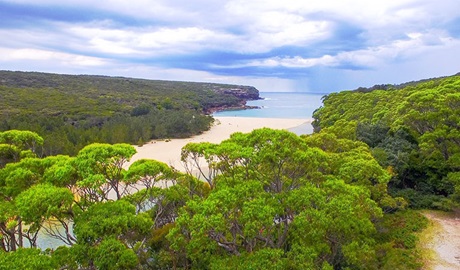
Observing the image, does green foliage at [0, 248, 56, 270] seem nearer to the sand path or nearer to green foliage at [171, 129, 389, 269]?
green foliage at [171, 129, 389, 269]

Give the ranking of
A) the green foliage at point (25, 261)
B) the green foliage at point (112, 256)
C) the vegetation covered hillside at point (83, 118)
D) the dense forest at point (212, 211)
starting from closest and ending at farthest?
the green foliage at point (25, 261), the green foliage at point (112, 256), the dense forest at point (212, 211), the vegetation covered hillside at point (83, 118)

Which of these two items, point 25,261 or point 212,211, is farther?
point 212,211

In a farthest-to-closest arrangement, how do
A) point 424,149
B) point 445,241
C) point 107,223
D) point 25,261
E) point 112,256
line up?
1. point 424,149
2. point 445,241
3. point 107,223
4. point 112,256
5. point 25,261

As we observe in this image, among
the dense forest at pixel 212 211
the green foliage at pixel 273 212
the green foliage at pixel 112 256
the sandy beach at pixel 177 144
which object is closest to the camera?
the green foliage at pixel 112 256

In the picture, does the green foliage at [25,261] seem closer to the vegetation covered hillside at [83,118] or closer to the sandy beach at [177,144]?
the sandy beach at [177,144]

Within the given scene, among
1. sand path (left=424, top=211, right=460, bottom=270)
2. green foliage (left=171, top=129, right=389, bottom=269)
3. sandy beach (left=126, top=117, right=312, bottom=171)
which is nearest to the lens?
green foliage (left=171, top=129, right=389, bottom=269)

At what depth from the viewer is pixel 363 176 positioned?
1553 centimetres

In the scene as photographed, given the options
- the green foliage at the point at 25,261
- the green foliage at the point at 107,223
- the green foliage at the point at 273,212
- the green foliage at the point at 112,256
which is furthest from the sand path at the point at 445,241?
the green foliage at the point at 25,261

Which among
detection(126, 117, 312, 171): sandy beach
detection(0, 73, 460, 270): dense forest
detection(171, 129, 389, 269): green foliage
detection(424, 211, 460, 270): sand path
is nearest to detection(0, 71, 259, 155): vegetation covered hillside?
detection(126, 117, 312, 171): sandy beach

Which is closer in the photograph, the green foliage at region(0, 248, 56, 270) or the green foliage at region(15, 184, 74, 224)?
the green foliage at region(0, 248, 56, 270)

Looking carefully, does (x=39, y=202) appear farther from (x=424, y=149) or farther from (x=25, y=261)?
(x=424, y=149)

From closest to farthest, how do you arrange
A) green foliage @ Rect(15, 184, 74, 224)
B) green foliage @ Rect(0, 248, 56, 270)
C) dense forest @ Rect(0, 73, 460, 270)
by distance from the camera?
green foliage @ Rect(0, 248, 56, 270) < green foliage @ Rect(15, 184, 74, 224) < dense forest @ Rect(0, 73, 460, 270)

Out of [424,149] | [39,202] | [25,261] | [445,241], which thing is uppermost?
[39,202]

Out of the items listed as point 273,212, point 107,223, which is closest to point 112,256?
point 107,223
